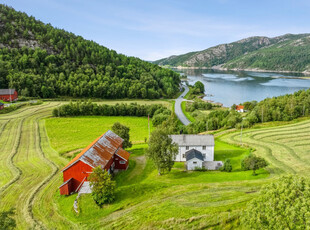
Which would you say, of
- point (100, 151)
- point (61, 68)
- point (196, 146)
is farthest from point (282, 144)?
point (61, 68)

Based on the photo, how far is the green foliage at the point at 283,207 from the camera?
1309 cm

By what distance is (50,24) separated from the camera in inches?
6211

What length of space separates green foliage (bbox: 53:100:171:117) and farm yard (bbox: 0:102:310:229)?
20.4 m

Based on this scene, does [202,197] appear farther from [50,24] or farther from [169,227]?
[50,24]

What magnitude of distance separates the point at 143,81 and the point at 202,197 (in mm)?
105943

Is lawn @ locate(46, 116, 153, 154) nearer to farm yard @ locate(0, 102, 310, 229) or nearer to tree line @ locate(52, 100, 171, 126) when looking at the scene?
farm yard @ locate(0, 102, 310, 229)

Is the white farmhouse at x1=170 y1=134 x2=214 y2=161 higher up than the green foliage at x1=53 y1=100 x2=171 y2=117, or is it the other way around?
the green foliage at x1=53 y1=100 x2=171 y2=117

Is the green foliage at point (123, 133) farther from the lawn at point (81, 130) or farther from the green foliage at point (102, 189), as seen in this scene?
the green foliage at point (102, 189)

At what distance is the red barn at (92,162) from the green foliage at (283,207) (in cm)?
1991

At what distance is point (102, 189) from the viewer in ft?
76.2

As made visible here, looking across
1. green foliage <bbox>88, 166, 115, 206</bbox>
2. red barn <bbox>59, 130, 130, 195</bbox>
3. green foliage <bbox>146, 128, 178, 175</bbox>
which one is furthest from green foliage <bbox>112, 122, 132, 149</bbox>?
green foliage <bbox>88, 166, 115, 206</bbox>

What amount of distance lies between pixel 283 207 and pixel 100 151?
25038 mm

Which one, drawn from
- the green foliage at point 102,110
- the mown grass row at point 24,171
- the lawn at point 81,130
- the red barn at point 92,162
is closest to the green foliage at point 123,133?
the red barn at point 92,162

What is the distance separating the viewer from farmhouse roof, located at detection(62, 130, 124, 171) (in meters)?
28.9
